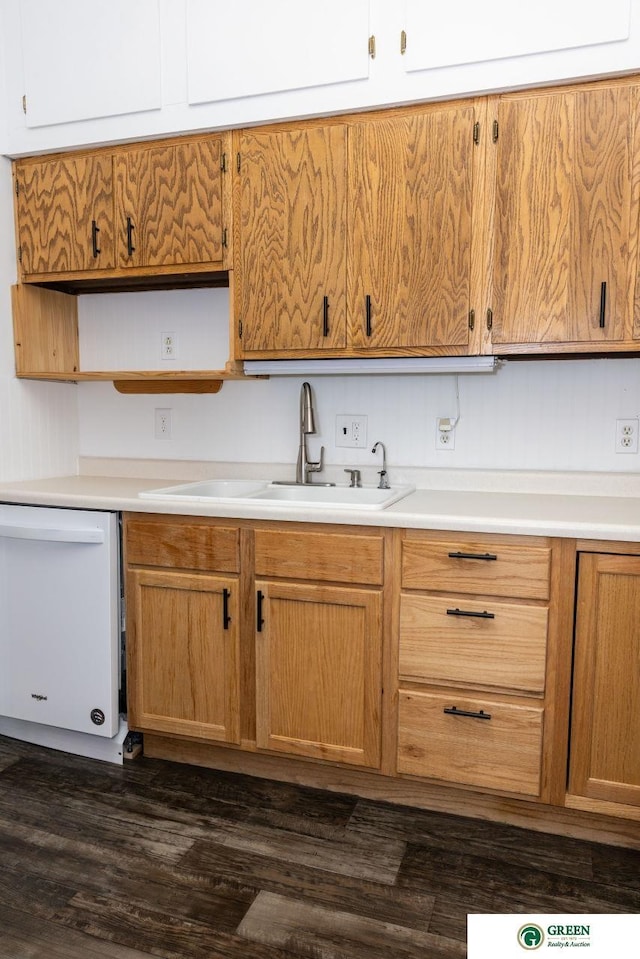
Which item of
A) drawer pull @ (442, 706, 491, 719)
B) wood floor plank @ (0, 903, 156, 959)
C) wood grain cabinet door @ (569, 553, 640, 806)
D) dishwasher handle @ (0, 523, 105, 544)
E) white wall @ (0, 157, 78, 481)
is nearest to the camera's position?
wood floor plank @ (0, 903, 156, 959)

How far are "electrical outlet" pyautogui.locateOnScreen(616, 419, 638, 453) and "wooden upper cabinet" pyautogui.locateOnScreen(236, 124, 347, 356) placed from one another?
3.12ft

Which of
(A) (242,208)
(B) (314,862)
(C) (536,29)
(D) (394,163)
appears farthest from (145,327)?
(B) (314,862)

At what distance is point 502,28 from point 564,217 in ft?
Result: 1.81

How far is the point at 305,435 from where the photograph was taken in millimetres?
2506

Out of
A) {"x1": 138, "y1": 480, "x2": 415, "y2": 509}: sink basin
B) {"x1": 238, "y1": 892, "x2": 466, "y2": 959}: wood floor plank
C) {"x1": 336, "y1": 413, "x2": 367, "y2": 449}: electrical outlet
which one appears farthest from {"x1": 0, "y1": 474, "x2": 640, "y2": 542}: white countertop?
{"x1": 238, "y1": 892, "x2": 466, "y2": 959}: wood floor plank

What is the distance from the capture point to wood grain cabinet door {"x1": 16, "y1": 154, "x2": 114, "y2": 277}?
2451 mm

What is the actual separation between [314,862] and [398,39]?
2.32 meters

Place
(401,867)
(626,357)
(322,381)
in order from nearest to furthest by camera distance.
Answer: (401,867) → (626,357) → (322,381)

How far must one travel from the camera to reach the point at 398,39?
2.03m

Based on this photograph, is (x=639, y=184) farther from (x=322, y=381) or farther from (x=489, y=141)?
(x=322, y=381)

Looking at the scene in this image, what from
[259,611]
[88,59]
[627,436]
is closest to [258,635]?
[259,611]

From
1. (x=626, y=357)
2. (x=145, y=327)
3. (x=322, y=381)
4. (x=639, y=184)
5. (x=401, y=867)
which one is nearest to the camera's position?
(x=401, y=867)

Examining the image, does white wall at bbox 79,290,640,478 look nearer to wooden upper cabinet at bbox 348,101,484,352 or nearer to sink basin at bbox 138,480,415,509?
sink basin at bbox 138,480,415,509

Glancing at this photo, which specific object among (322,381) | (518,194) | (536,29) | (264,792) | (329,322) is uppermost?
(536,29)
